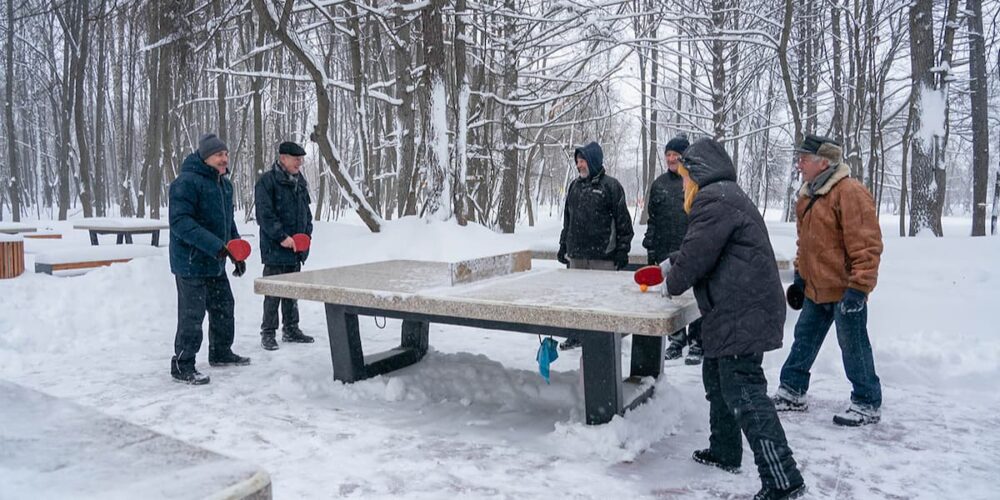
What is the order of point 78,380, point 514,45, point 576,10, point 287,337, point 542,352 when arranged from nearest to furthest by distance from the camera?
point 542,352
point 78,380
point 287,337
point 576,10
point 514,45

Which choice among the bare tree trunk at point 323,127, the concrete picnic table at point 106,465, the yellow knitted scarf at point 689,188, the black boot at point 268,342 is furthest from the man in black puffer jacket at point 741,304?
the bare tree trunk at point 323,127

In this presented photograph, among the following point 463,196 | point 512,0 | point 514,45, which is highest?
point 512,0

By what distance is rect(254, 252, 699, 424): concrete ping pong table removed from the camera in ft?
10.8

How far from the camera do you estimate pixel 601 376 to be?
379 centimetres

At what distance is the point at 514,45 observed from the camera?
11.7 meters

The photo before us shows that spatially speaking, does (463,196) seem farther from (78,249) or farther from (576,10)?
(78,249)

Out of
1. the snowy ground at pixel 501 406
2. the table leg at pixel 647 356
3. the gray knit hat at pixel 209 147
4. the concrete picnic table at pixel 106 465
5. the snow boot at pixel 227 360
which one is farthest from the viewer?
the snow boot at pixel 227 360

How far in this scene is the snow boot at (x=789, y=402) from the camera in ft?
14.4

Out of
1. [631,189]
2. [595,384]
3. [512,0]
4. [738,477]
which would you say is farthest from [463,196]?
[631,189]

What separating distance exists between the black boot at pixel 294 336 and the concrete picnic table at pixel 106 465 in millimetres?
4538

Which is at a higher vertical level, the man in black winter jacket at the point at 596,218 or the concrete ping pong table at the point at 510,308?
the man in black winter jacket at the point at 596,218

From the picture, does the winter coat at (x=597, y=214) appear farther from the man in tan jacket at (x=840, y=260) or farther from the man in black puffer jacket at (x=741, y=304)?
the man in black puffer jacket at (x=741, y=304)

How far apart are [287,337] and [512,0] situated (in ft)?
27.2

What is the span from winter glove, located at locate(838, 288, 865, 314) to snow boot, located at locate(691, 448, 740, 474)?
1.27 metres
